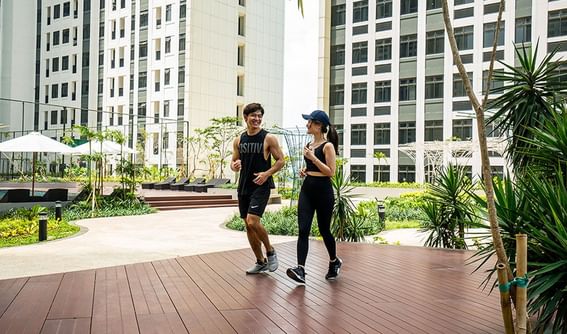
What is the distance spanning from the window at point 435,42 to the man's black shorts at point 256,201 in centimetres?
3445

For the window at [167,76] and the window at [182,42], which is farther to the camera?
the window at [167,76]

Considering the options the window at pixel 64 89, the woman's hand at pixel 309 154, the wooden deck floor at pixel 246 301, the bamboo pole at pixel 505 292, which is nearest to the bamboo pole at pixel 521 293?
the bamboo pole at pixel 505 292

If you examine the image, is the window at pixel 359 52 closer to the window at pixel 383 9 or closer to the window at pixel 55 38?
the window at pixel 383 9

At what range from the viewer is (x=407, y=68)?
1537 inches

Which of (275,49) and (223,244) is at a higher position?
(275,49)

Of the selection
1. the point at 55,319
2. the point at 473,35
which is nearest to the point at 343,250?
the point at 55,319

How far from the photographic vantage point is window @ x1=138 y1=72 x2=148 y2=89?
4591 cm

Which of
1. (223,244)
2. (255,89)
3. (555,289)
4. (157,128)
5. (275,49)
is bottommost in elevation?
(223,244)

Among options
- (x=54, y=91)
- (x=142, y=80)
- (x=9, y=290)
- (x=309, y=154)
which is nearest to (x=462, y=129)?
(x=142, y=80)

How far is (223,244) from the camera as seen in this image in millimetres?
10953

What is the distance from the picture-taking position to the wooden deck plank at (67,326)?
4145mm

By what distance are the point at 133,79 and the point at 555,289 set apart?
46.7 metres

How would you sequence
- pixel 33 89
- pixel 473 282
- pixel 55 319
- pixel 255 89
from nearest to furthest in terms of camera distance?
pixel 55 319 → pixel 473 282 → pixel 255 89 → pixel 33 89

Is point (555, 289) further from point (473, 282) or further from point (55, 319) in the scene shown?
point (55, 319)
